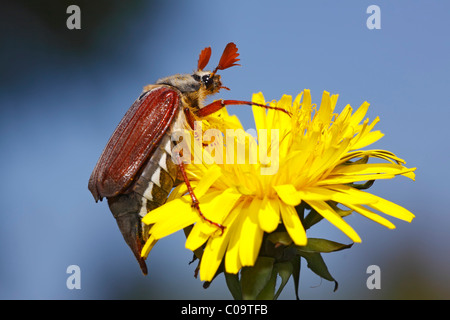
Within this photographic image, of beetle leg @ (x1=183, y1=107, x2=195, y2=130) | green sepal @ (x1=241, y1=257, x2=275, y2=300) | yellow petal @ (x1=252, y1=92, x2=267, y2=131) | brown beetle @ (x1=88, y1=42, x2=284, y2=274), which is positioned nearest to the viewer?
green sepal @ (x1=241, y1=257, x2=275, y2=300)

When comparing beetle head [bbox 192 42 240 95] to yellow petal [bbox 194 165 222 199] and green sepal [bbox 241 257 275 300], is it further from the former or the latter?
green sepal [bbox 241 257 275 300]

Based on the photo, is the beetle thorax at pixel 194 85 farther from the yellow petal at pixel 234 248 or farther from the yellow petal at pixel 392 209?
the yellow petal at pixel 392 209

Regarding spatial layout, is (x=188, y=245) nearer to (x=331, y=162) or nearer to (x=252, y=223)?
(x=252, y=223)

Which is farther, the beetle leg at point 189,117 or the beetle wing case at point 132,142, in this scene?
the beetle leg at point 189,117

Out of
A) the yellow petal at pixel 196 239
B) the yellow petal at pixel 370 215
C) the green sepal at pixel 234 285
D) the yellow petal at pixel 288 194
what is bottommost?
the green sepal at pixel 234 285

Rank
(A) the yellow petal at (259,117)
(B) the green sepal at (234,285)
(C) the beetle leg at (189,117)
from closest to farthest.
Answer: (B) the green sepal at (234,285)
(C) the beetle leg at (189,117)
(A) the yellow petal at (259,117)

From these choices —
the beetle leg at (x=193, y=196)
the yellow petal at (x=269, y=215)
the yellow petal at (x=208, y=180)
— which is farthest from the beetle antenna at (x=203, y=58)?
the yellow petal at (x=269, y=215)

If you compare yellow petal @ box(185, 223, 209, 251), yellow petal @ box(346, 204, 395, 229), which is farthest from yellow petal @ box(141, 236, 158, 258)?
yellow petal @ box(346, 204, 395, 229)

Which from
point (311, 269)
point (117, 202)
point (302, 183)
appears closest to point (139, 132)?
point (117, 202)
